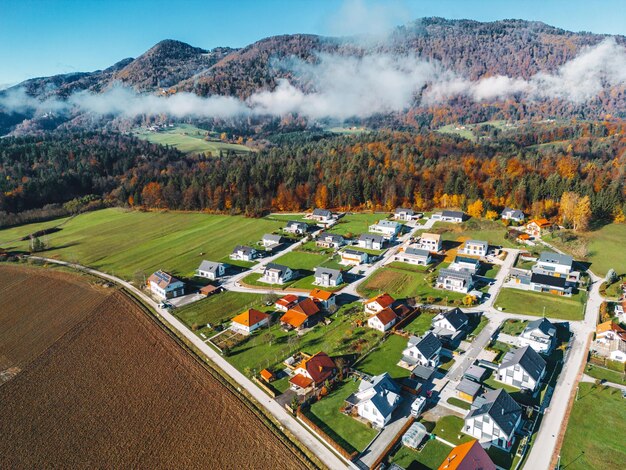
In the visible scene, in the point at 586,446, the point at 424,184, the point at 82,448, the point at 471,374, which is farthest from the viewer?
the point at 424,184

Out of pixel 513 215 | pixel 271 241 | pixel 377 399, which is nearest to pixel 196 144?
pixel 271 241

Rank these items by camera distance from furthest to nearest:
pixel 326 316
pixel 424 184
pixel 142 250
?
pixel 424 184, pixel 142 250, pixel 326 316

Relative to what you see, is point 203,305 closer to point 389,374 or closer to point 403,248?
point 389,374

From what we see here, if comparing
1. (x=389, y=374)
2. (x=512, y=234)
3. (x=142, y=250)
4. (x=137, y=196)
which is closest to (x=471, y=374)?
(x=389, y=374)

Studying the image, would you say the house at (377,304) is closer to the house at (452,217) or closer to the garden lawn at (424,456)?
the garden lawn at (424,456)

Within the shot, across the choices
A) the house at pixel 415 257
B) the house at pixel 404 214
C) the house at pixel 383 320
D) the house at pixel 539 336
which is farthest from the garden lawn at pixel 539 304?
the house at pixel 404 214

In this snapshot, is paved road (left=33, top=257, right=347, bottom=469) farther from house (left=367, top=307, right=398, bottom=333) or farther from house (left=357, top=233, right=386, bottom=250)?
house (left=357, top=233, right=386, bottom=250)
